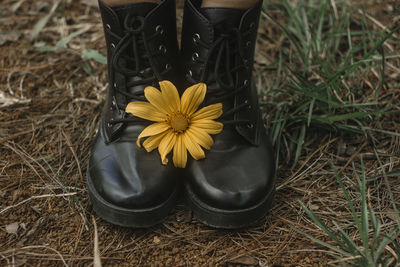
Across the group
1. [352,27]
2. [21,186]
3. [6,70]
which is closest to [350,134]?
[352,27]

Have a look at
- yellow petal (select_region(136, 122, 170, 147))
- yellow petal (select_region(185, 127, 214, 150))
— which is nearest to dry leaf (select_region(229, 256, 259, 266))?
yellow petal (select_region(185, 127, 214, 150))

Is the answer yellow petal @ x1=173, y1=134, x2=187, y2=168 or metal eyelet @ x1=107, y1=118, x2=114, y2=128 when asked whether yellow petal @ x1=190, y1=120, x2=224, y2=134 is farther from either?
metal eyelet @ x1=107, y1=118, x2=114, y2=128

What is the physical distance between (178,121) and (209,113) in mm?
116

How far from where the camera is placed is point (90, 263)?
4.61 ft

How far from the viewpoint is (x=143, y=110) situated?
1495 millimetres

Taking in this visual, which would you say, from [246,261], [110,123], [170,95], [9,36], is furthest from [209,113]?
[9,36]

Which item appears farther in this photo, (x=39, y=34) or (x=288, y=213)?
(x=39, y=34)

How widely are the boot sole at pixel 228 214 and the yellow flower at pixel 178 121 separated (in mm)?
167

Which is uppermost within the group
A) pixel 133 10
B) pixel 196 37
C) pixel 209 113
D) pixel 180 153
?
pixel 133 10

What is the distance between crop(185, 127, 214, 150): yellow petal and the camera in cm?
150

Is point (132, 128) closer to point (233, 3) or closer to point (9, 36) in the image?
point (233, 3)

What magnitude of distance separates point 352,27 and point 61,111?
185 cm

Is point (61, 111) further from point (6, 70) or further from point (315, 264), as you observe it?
point (315, 264)

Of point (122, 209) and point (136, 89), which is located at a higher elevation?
point (136, 89)
